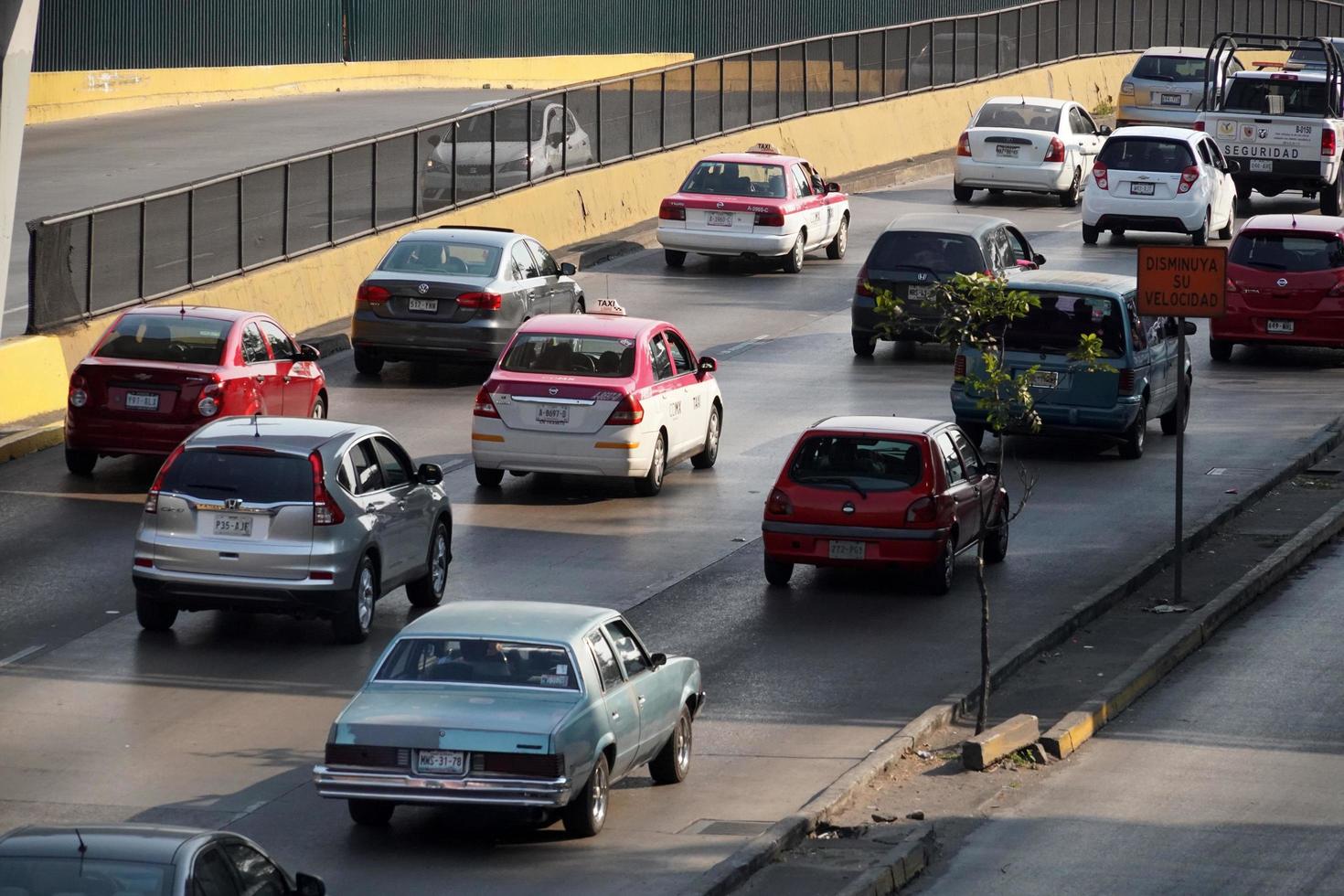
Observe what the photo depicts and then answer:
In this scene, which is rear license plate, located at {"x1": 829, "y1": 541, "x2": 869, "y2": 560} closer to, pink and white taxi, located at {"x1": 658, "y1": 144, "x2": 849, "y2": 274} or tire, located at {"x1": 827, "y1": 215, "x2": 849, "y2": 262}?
pink and white taxi, located at {"x1": 658, "y1": 144, "x2": 849, "y2": 274}

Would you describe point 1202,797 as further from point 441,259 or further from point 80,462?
point 441,259

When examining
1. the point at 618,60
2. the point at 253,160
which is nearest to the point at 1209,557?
the point at 253,160

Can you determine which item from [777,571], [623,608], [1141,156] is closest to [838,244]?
[1141,156]

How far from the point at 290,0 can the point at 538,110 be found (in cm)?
2000

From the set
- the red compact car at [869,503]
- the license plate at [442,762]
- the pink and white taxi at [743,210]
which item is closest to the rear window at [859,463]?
the red compact car at [869,503]

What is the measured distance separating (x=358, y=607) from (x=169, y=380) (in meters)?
5.43

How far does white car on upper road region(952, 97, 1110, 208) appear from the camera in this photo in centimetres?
4228

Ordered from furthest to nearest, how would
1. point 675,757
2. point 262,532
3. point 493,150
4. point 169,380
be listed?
point 493,150, point 169,380, point 262,532, point 675,757

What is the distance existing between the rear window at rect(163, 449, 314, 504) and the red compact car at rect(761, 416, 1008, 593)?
4.24 m

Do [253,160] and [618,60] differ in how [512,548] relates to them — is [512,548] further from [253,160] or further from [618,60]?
[618,60]

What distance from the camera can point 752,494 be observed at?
23.4 m

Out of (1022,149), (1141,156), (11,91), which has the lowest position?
(1141,156)

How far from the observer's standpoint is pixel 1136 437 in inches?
998

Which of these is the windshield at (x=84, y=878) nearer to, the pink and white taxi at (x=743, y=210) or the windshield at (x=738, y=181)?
the pink and white taxi at (x=743, y=210)
